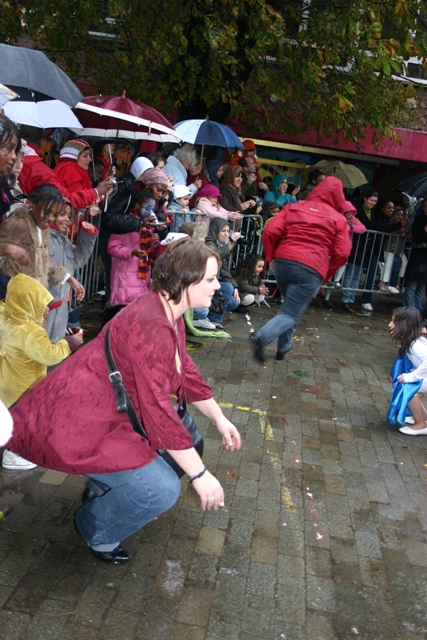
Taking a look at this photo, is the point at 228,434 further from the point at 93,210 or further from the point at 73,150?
the point at 73,150

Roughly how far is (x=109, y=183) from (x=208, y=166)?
402cm

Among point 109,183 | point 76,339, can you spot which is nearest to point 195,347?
point 109,183

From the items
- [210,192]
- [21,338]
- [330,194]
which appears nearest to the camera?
[21,338]

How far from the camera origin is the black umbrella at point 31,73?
5601mm

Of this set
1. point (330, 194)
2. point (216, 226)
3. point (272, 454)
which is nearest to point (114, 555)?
point (272, 454)

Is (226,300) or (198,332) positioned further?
(226,300)

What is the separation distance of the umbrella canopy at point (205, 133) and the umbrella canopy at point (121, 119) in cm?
50

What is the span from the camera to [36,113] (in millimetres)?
6438

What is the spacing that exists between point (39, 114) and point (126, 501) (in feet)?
15.0

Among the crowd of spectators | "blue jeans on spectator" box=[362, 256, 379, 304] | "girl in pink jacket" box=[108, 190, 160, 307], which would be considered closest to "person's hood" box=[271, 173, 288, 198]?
the crowd of spectators

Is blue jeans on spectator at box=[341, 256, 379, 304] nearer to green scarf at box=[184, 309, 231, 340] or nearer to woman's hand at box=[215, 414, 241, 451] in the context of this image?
green scarf at box=[184, 309, 231, 340]

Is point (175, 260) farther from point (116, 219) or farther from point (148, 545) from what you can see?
point (116, 219)

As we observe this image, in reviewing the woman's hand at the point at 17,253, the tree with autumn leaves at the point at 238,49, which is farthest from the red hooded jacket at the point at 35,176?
the tree with autumn leaves at the point at 238,49

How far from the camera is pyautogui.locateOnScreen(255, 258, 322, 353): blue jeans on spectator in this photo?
20.9 feet
